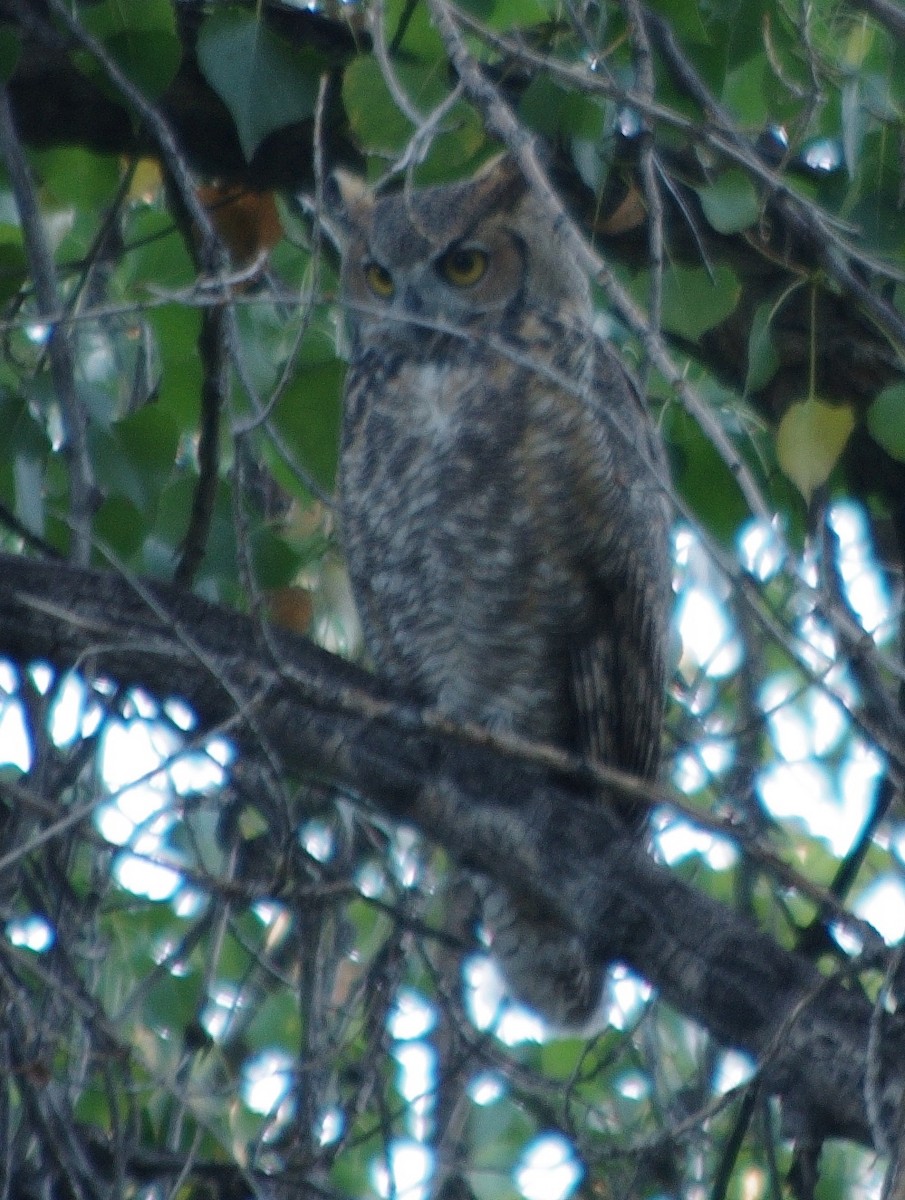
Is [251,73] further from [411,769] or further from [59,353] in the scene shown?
[411,769]

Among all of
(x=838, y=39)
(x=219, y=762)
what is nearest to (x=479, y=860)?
(x=219, y=762)

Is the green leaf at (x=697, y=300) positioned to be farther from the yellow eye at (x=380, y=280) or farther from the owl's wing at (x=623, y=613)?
the yellow eye at (x=380, y=280)

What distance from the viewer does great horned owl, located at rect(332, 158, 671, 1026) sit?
7.44 feet

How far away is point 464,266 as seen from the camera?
99.5 inches

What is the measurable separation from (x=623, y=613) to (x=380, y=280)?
2.29 ft

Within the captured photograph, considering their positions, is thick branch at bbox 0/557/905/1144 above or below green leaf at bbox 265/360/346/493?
below

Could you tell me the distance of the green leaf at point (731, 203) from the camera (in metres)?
1.84

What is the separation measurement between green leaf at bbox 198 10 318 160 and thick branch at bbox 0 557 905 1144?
1.91 ft

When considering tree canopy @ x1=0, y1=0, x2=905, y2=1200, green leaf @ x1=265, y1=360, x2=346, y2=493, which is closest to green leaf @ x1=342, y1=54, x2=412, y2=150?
tree canopy @ x1=0, y1=0, x2=905, y2=1200

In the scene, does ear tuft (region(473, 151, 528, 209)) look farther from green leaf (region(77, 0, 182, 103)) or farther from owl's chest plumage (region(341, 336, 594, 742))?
green leaf (region(77, 0, 182, 103))

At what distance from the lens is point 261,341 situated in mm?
2340

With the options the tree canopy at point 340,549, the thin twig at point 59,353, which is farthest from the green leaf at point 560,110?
the thin twig at point 59,353

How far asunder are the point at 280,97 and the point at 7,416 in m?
0.49

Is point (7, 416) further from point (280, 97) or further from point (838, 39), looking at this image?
point (838, 39)
